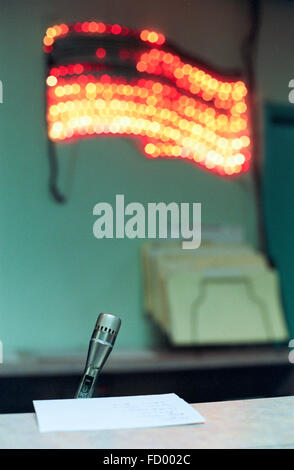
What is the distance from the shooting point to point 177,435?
67cm

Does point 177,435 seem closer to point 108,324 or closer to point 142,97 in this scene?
point 108,324

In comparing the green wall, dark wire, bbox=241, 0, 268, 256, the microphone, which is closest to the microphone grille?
the microphone

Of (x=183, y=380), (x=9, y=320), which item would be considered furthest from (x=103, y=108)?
(x=183, y=380)

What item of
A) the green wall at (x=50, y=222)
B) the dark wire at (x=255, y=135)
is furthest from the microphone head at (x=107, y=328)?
the dark wire at (x=255, y=135)

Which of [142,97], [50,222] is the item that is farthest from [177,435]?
[142,97]

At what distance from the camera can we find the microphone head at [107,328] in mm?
800

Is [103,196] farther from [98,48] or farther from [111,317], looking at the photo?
[111,317]

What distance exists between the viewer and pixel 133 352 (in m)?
2.29

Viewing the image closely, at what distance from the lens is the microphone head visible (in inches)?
31.5

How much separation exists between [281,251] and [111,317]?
5.79ft

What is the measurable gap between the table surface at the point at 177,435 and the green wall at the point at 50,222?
153cm

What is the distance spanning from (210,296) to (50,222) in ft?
2.17

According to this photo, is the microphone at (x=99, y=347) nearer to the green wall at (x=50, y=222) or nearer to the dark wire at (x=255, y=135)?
the green wall at (x=50, y=222)

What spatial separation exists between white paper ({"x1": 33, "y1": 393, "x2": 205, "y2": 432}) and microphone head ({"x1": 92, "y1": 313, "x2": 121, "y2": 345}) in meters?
0.08
